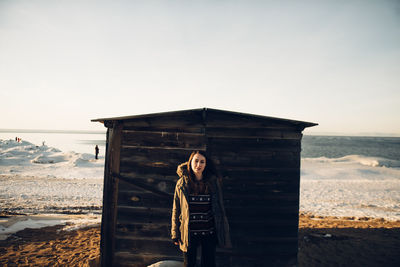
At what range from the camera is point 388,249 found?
6.25 metres

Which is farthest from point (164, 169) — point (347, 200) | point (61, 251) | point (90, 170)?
point (90, 170)

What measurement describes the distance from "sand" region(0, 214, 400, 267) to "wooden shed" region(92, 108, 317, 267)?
1335mm

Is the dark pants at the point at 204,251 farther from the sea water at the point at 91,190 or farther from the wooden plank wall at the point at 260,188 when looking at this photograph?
the sea water at the point at 91,190

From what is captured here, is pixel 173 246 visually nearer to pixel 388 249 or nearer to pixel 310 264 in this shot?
pixel 310 264

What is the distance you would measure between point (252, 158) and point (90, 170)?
18.7m

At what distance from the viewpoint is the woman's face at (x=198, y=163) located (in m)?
3.38

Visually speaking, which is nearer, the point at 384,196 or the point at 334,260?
the point at 334,260

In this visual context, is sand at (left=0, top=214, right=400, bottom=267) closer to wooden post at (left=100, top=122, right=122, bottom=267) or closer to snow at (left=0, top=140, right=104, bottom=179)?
wooden post at (left=100, top=122, right=122, bottom=267)

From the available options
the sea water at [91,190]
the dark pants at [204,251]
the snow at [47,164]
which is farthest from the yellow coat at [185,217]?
the snow at [47,164]

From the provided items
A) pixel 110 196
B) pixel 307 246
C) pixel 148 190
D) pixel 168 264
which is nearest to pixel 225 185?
pixel 148 190

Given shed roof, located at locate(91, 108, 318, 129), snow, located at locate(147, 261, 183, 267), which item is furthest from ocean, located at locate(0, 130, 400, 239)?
shed roof, located at locate(91, 108, 318, 129)

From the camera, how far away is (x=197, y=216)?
3.27 metres

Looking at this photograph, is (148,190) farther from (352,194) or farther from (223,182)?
(352,194)

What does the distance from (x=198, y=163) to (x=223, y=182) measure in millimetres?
1777
